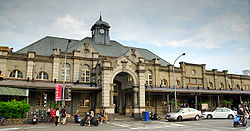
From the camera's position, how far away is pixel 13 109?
755 inches

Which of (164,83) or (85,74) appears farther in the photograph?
(164,83)

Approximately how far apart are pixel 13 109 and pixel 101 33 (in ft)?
70.9

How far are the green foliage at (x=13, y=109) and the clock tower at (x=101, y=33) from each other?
19.3 metres

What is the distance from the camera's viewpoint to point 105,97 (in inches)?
953

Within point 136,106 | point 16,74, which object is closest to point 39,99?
point 16,74

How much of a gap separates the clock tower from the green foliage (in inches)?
759

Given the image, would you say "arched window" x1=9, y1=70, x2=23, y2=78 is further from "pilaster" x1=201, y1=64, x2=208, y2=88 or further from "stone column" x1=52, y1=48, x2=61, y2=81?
"pilaster" x1=201, y1=64, x2=208, y2=88

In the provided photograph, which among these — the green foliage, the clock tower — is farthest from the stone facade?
the green foliage

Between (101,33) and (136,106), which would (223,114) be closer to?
(136,106)

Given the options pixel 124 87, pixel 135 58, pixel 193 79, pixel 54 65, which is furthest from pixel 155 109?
pixel 54 65

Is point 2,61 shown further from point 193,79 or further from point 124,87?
point 193,79

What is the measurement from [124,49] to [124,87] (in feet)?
30.3

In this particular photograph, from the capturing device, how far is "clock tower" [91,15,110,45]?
36.8m

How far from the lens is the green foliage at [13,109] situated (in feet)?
61.6
